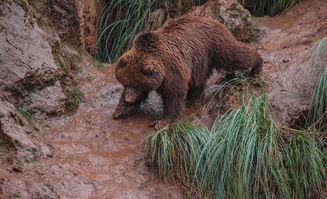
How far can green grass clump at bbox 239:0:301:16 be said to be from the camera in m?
8.16

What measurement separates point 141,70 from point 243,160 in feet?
5.04

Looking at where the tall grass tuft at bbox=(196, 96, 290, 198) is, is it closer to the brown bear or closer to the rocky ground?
the rocky ground

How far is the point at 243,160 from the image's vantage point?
534 cm

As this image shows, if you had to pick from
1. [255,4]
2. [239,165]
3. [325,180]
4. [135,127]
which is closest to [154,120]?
[135,127]

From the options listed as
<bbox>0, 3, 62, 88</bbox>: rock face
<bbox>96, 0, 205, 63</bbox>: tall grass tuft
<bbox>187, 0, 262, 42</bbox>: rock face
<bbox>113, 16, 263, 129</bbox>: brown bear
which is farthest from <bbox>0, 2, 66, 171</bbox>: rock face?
<bbox>187, 0, 262, 42</bbox>: rock face

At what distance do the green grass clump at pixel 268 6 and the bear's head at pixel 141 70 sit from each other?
114 inches

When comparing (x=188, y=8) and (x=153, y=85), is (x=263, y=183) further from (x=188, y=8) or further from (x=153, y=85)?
(x=188, y=8)

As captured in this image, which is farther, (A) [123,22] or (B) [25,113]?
(A) [123,22]

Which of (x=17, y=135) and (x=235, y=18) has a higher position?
(x=235, y=18)

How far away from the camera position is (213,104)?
6477 mm

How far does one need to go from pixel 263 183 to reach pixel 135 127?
1.69m

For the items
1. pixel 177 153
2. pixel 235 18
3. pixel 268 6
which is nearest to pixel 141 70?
pixel 177 153

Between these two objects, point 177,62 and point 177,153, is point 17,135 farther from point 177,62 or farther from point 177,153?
point 177,62

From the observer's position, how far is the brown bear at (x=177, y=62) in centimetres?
599
